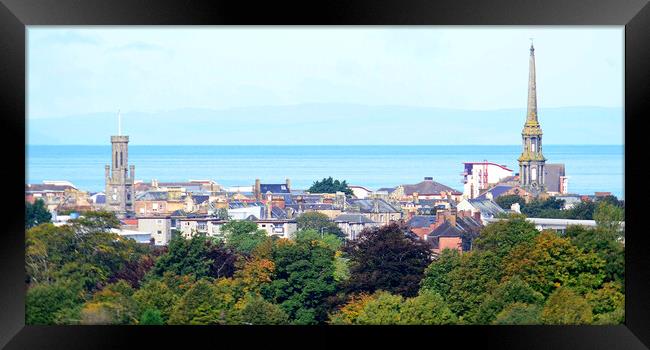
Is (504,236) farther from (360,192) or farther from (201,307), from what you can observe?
(360,192)

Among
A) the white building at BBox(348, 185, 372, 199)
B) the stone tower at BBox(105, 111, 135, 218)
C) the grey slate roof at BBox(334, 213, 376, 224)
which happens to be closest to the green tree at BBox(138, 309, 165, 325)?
the grey slate roof at BBox(334, 213, 376, 224)

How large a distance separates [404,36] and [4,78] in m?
42.4

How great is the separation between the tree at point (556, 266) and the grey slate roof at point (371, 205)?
21530mm

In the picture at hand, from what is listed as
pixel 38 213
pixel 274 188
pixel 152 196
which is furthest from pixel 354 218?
pixel 38 213

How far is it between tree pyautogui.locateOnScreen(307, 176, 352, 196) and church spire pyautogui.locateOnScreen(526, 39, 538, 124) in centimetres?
874

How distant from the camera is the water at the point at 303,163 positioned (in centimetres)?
4350

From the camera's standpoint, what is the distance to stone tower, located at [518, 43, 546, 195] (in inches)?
1763

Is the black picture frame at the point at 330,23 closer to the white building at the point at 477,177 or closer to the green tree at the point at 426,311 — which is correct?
the green tree at the point at 426,311

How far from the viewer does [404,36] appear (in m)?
45.3

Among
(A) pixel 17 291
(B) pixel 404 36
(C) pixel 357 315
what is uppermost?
(B) pixel 404 36

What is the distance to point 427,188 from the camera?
1769 inches

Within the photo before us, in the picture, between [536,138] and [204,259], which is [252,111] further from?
[204,259]

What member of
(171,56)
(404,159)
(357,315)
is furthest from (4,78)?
(404,159)

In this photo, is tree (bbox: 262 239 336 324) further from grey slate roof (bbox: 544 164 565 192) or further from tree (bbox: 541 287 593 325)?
grey slate roof (bbox: 544 164 565 192)
